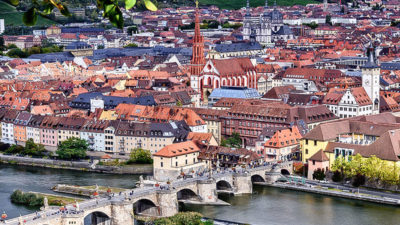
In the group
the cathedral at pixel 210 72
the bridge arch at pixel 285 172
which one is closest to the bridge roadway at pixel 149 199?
the bridge arch at pixel 285 172

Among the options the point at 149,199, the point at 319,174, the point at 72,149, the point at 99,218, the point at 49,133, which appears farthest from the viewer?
the point at 49,133

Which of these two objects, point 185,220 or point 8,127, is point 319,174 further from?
point 8,127

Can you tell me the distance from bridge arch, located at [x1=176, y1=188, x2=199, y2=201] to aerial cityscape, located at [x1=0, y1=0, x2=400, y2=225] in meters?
0.06

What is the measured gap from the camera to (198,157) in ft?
114

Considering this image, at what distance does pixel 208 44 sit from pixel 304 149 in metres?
52.2

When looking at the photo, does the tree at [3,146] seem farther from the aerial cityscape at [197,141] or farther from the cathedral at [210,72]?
the cathedral at [210,72]

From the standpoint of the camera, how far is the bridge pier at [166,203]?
27875mm

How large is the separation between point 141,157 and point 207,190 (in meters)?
7.45

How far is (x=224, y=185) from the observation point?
32.0m

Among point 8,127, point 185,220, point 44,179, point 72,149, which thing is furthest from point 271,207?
point 8,127

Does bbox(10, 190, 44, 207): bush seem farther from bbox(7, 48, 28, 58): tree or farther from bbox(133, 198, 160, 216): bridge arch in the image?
bbox(7, 48, 28, 58): tree

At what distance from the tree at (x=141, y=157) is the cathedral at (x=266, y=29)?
55331 millimetres

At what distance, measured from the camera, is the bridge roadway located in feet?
78.9

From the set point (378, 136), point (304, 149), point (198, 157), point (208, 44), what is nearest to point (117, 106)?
point (198, 157)
